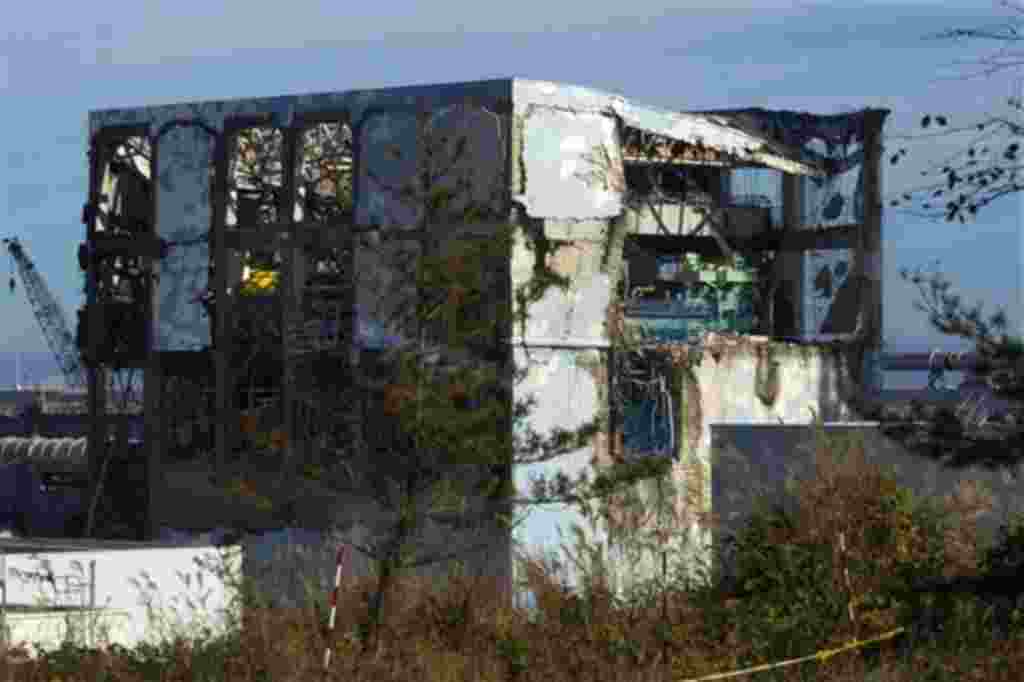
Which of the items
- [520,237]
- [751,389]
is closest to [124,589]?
[520,237]

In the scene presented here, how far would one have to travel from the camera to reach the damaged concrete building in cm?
4500

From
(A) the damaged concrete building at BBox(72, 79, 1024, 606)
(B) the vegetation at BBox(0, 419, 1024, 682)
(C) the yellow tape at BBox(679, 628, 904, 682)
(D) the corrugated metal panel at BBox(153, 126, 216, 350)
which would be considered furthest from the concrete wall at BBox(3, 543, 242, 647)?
(D) the corrugated metal panel at BBox(153, 126, 216, 350)

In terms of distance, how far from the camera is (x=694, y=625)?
17562 mm

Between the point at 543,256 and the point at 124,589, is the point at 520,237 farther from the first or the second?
the point at 124,589

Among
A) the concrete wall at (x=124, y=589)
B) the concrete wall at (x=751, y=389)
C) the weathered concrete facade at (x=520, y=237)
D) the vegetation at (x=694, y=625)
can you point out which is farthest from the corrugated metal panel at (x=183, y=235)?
the vegetation at (x=694, y=625)

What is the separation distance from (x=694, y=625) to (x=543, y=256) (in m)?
27.3

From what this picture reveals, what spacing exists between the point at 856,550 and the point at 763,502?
218 centimetres

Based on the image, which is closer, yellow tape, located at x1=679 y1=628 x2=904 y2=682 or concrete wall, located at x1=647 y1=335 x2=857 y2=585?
yellow tape, located at x1=679 y1=628 x2=904 y2=682

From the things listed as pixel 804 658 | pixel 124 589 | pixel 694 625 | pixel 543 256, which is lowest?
pixel 124 589

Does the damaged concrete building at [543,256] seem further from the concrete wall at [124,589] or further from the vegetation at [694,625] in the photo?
the vegetation at [694,625]

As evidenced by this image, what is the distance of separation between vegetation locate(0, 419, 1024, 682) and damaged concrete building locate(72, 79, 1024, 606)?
66.3 feet

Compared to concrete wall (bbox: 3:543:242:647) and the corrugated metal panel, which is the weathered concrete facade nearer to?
the corrugated metal panel

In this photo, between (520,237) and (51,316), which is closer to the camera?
(520,237)

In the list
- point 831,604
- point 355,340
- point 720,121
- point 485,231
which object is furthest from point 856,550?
point 720,121
